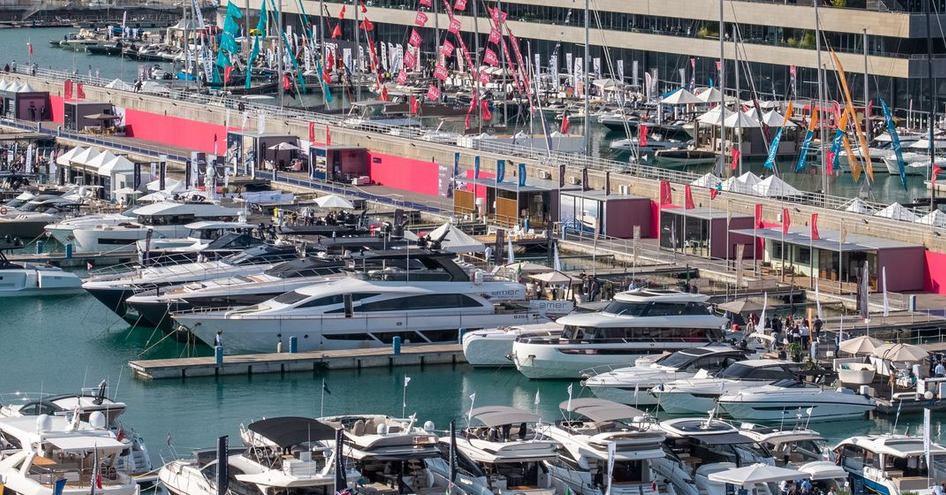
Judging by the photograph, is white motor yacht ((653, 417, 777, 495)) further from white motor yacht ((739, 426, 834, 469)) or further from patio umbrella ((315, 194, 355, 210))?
patio umbrella ((315, 194, 355, 210))

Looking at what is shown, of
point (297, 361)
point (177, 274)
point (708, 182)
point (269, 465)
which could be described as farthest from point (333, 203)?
point (269, 465)

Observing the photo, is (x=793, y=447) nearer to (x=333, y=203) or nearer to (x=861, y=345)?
(x=861, y=345)

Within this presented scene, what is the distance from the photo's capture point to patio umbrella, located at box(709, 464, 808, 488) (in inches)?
1577

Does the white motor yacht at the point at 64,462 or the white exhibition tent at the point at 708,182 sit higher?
the white exhibition tent at the point at 708,182

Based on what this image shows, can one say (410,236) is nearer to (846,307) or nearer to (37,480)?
(846,307)

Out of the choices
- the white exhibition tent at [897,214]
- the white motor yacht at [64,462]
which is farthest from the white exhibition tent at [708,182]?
the white motor yacht at [64,462]

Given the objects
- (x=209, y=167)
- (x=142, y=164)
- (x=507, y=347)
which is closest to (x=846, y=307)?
(x=507, y=347)

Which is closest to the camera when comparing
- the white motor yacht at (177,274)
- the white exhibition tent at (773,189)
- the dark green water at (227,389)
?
the dark green water at (227,389)

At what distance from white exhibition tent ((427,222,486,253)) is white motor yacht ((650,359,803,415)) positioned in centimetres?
2050

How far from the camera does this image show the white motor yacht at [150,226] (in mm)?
74938

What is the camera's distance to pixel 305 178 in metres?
92.2

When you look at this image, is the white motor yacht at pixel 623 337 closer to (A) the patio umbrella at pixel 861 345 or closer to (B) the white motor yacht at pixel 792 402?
(A) the patio umbrella at pixel 861 345

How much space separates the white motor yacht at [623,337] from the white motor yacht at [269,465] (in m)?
15.3

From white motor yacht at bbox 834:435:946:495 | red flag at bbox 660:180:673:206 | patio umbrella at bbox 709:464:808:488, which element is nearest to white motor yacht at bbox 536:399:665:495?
patio umbrella at bbox 709:464:808:488
